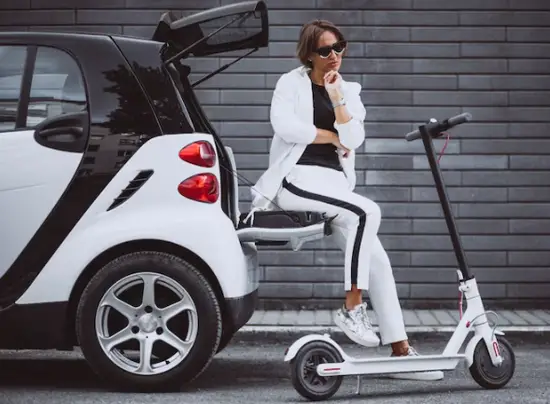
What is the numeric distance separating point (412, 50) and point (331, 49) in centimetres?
423

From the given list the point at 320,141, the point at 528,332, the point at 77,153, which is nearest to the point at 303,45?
the point at 320,141

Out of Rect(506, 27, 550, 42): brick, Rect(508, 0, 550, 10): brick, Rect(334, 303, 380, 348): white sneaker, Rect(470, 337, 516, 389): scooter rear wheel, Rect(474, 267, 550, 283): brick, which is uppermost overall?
Rect(508, 0, 550, 10): brick

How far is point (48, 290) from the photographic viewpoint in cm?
620

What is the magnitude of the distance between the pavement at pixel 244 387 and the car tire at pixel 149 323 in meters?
0.09

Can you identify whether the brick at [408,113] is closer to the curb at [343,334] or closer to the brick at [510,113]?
the brick at [510,113]

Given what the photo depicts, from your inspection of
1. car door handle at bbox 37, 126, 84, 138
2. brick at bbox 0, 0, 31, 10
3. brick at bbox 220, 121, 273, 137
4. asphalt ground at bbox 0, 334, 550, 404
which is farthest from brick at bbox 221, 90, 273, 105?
car door handle at bbox 37, 126, 84, 138

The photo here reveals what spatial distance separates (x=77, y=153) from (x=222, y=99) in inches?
173

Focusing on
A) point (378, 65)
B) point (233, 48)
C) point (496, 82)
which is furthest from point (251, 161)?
point (233, 48)

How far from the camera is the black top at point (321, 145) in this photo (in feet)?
21.1

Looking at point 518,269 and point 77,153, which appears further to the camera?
point 518,269

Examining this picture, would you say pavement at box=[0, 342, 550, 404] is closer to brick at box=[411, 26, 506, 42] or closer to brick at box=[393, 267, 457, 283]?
brick at box=[393, 267, 457, 283]

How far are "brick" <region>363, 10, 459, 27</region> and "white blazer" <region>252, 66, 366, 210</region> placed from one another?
4106mm

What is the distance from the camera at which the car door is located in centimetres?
619

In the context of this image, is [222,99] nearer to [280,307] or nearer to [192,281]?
[280,307]
